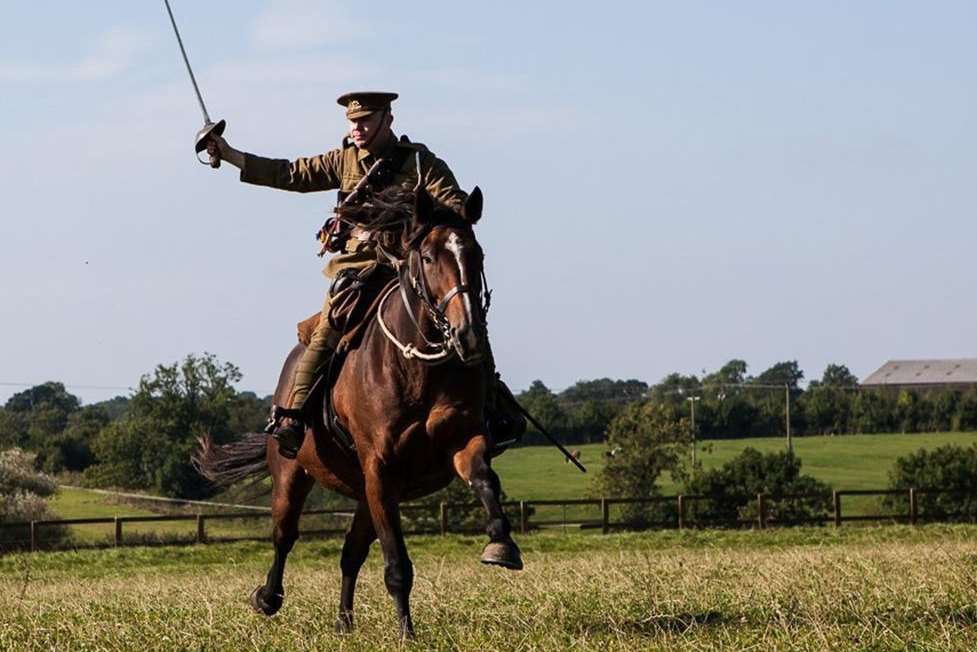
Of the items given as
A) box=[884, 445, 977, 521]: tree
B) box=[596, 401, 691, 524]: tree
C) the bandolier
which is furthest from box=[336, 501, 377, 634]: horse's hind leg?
box=[596, 401, 691, 524]: tree

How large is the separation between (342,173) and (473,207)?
67.3 inches

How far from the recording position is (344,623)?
10953 mm

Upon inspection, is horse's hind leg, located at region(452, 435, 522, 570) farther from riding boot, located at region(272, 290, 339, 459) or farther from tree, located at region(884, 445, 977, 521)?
tree, located at region(884, 445, 977, 521)

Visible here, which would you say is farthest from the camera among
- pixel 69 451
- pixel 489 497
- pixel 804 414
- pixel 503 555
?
pixel 804 414

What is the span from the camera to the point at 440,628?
983 centimetres

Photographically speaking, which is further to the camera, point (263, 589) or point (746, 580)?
point (746, 580)

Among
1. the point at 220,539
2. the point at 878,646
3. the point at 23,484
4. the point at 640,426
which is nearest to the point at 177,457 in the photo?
the point at 23,484

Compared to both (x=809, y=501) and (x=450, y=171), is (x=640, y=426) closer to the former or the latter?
(x=809, y=501)

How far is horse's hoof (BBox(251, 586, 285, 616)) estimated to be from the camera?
38.9 feet

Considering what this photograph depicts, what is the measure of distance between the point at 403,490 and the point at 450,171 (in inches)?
89.2

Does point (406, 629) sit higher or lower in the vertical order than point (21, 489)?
lower

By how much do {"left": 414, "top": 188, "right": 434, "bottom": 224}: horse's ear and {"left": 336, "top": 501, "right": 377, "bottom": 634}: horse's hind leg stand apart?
2712mm

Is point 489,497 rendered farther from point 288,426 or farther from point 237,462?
point 237,462

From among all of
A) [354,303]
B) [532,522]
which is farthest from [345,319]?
[532,522]
